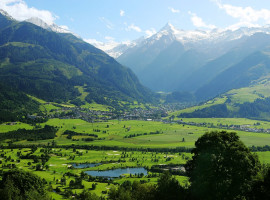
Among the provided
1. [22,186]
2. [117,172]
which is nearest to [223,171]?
[22,186]

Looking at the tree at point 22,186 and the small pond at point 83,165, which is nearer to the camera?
the tree at point 22,186

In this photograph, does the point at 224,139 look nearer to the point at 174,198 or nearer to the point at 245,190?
the point at 245,190

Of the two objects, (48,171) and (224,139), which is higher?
(224,139)

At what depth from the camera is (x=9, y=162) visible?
151m

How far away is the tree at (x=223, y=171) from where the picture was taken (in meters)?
59.9

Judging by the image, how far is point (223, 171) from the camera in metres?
62.2

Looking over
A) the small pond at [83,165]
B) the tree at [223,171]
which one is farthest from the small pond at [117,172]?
the tree at [223,171]

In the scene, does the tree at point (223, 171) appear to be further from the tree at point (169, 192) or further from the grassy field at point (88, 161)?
the grassy field at point (88, 161)

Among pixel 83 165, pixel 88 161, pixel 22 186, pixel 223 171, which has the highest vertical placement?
pixel 223 171

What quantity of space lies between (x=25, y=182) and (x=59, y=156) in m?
83.6

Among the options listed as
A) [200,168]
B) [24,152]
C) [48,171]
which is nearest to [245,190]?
[200,168]

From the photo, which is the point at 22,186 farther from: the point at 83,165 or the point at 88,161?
the point at 88,161

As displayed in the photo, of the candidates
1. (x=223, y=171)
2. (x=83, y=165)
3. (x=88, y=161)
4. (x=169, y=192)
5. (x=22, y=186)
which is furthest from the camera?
(x=88, y=161)

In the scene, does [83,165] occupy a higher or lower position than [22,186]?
lower
